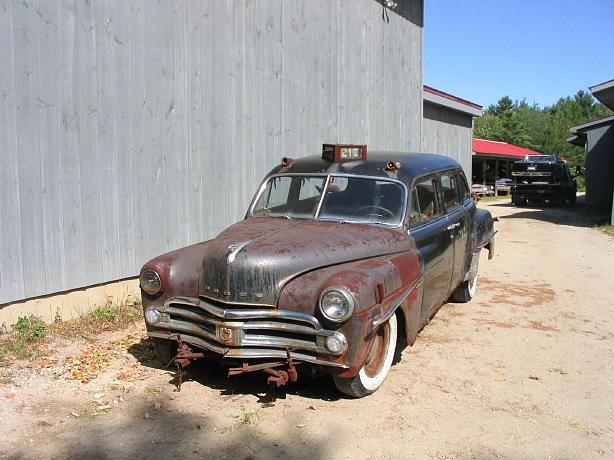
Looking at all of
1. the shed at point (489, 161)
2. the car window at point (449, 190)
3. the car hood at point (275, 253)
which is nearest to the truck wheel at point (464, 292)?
the car window at point (449, 190)

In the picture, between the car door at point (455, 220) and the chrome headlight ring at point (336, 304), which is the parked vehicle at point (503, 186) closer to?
the car door at point (455, 220)

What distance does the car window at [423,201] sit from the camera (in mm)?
5383

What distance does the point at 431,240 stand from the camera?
5469 mm

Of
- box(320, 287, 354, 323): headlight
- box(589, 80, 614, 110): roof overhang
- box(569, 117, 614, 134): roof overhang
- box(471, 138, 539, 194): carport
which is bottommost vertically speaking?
box(320, 287, 354, 323): headlight

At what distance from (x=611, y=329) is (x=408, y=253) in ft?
10.3

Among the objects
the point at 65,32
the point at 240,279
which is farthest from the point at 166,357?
the point at 65,32

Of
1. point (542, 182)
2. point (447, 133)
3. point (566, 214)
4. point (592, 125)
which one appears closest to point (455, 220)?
point (447, 133)

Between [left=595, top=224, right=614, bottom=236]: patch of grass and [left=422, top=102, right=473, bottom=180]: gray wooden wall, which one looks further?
[left=595, top=224, right=614, bottom=236]: patch of grass

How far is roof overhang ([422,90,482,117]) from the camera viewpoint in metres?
14.6

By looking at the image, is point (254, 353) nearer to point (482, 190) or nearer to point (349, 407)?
point (349, 407)

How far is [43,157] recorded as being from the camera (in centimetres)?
555

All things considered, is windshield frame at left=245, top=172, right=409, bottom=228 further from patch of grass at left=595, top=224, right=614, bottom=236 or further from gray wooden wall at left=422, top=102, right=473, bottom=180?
patch of grass at left=595, top=224, right=614, bottom=236

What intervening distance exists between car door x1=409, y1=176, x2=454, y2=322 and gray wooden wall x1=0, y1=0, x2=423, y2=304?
9.78 ft

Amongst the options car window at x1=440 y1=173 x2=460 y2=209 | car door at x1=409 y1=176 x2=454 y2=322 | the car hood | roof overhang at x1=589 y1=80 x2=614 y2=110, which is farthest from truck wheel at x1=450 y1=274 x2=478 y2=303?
roof overhang at x1=589 y1=80 x2=614 y2=110
